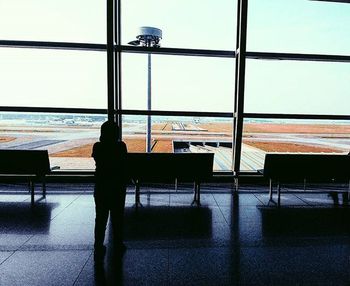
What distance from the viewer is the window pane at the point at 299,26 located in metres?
6.40

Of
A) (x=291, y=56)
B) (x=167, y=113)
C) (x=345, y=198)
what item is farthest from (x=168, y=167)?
(x=291, y=56)

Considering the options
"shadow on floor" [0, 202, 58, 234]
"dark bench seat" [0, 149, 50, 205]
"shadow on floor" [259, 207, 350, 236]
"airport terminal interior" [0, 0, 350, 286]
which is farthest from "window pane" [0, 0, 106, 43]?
A: "shadow on floor" [259, 207, 350, 236]

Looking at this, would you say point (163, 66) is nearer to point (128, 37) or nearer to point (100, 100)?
point (128, 37)

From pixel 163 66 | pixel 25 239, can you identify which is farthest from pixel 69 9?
pixel 25 239

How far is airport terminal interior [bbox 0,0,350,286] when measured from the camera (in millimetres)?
3758

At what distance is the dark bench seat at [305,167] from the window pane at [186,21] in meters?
2.94

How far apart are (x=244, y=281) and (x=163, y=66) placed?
5659mm

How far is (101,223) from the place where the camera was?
9.57 feet

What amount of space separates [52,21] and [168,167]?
4340 millimetres

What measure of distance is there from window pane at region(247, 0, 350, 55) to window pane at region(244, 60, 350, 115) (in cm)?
37

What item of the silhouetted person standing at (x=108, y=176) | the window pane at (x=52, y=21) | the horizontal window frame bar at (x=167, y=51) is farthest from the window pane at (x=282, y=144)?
the silhouetted person standing at (x=108, y=176)

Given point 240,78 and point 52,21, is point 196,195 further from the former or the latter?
point 52,21

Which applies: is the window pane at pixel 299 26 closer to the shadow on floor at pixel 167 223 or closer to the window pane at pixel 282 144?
the window pane at pixel 282 144

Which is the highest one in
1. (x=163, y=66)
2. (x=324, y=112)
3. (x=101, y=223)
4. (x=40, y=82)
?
(x=163, y=66)
